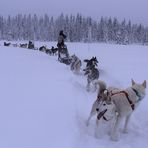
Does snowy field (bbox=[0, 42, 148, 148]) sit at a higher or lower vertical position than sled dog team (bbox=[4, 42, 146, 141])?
lower

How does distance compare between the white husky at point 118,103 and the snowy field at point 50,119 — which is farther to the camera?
the white husky at point 118,103

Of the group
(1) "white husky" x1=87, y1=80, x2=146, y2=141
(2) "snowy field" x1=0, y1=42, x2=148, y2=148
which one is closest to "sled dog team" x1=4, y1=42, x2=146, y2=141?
(1) "white husky" x1=87, y1=80, x2=146, y2=141

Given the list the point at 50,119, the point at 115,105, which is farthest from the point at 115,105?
the point at 50,119

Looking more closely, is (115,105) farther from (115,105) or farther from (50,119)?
(50,119)

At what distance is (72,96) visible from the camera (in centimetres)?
806

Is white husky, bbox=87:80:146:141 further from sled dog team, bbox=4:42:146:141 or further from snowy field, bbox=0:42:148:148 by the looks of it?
snowy field, bbox=0:42:148:148

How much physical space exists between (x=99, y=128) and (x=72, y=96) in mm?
1997

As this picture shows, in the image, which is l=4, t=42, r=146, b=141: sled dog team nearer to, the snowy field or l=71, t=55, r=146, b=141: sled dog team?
l=71, t=55, r=146, b=141: sled dog team

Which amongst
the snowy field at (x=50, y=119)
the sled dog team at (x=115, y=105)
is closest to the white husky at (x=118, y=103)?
the sled dog team at (x=115, y=105)

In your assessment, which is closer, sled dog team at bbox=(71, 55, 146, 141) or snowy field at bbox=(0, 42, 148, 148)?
snowy field at bbox=(0, 42, 148, 148)

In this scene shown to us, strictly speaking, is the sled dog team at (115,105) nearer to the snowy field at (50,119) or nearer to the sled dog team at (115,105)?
the sled dog team at (115,105)

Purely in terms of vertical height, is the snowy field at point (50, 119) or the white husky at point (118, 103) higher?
the white husky at point (118, 103)

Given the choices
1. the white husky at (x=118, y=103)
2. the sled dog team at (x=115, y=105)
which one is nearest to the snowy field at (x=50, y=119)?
the sled dog team at (x=115, y=105)

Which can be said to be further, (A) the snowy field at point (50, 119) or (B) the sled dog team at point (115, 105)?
(B) the sled dog team at point (115, 105)
